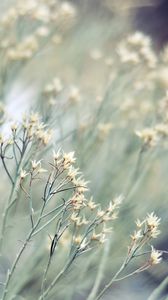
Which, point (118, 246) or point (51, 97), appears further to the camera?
point (118, 246)

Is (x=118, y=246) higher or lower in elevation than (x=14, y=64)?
lower

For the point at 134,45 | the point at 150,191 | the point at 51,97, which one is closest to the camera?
the point at 51,97

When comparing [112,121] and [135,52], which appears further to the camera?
[112,121]

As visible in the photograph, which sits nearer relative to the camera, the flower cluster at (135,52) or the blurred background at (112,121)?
the blurred background at (112,121)

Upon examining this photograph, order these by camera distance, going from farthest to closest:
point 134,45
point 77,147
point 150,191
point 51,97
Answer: point 150,191
point 134,45
point 77,147
point 51,97

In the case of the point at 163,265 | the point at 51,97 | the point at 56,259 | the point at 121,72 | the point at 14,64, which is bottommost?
the point at 163,265

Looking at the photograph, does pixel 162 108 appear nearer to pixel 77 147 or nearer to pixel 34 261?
pixel 77 147

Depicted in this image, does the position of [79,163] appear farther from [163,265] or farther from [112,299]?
[112,299]

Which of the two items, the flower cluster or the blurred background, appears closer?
the blurred background

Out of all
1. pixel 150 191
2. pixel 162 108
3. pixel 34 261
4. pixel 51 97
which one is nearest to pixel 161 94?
pixel 150 191

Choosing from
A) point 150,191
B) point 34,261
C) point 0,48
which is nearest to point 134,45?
point 0,48
